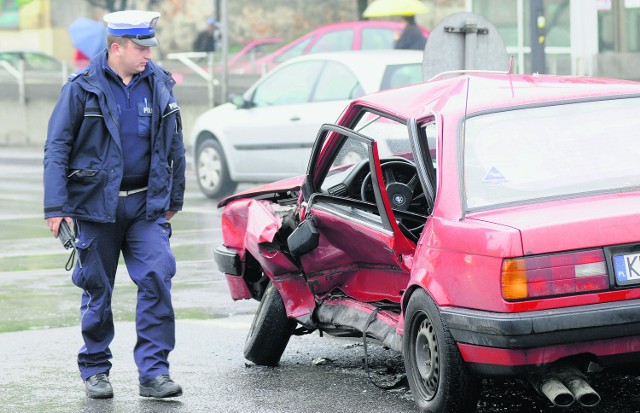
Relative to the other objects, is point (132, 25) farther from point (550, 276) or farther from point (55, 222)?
point (550, 276)

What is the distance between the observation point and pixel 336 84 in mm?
14602

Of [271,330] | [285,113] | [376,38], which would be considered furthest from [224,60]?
[271,330]

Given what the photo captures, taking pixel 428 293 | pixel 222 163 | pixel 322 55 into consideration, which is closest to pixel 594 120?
pixel 428 293

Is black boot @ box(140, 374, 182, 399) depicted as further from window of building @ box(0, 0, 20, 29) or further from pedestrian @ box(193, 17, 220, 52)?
window of building @ box(0, 0, 20, 29)

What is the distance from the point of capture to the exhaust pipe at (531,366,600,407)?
17.1ft

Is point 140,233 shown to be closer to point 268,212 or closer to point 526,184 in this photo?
point 268,212

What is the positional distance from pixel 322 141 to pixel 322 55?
8.33 metres

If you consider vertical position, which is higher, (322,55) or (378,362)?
(322,55)

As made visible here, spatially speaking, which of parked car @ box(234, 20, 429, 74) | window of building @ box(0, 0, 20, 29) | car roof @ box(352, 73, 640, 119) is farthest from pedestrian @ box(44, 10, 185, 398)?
window of building @ box(0, 0, 20, 29)

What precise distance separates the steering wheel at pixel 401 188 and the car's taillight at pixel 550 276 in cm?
137

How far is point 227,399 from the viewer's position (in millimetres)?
6379

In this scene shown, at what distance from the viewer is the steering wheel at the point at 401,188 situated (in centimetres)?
645

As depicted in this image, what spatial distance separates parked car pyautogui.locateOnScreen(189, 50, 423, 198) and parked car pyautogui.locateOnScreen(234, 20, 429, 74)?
5802 mm

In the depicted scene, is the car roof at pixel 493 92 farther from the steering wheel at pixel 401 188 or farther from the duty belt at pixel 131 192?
the duty belt at pixel 131 192
